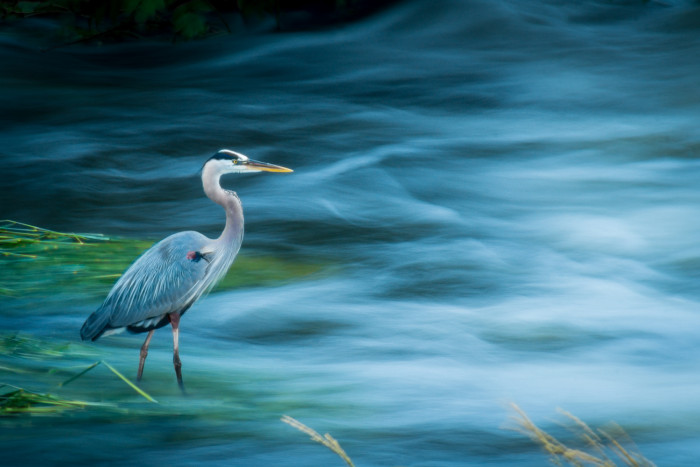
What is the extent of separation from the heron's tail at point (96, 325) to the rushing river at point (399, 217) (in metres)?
0.23

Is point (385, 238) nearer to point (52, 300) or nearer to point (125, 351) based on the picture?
point (52, 300)

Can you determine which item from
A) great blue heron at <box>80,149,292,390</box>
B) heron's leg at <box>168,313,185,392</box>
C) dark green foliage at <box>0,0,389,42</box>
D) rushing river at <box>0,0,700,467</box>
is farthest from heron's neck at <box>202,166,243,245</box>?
dark green foliage at <box>0,0,389,42</box>

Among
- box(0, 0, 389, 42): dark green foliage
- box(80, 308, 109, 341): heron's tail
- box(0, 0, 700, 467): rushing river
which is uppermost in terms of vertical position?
box(0, 0, 389, 42): dark green foliage

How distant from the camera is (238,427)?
11.7 feet

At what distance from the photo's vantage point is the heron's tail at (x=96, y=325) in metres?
3.58

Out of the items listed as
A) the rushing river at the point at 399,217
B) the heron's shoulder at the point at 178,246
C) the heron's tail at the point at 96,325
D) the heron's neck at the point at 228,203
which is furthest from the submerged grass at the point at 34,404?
the heron's neck at the point at 228,203

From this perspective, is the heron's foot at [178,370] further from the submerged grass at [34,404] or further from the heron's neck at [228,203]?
the heron's neck at [228,203]

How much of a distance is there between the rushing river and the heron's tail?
0.74ft

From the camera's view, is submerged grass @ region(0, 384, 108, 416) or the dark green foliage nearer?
submerged grass @ region(0, 384, 108, 416)

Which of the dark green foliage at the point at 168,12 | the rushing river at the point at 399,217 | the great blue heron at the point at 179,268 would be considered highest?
the dark green foliage at the point at 168,12

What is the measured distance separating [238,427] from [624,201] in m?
5.31

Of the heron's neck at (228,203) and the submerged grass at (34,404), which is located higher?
the heron's neck at (228,203)

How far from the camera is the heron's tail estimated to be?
3.58 meters

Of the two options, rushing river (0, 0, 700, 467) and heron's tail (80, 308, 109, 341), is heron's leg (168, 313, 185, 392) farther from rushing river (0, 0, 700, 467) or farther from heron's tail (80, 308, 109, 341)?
heron's tail (80, 308, 109, 341)
